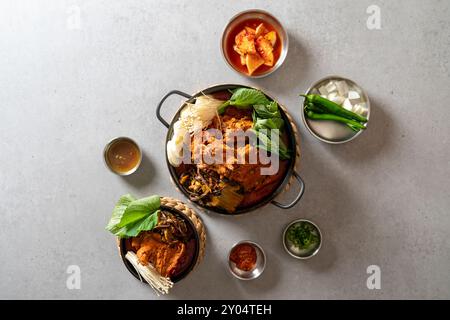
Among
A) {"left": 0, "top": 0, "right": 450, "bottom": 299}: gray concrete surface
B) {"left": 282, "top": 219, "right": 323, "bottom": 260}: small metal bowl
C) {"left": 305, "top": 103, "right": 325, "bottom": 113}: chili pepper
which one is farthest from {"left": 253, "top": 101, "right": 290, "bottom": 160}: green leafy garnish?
{"left": 282, "top": 219, "right": 323, "bottom": 260}: small metal bowl

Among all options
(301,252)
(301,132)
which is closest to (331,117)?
(301,132)

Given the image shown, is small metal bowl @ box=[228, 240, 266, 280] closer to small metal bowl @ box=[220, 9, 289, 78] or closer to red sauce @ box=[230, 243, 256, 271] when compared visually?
red sauce @ box=[230, 243, 256, 271]

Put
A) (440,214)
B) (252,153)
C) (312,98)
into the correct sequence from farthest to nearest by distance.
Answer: (440,214), (312,98), (252,153)

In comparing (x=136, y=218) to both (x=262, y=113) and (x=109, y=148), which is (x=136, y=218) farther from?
(x=262, y=113)

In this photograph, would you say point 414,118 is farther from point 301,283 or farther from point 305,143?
point 301,283

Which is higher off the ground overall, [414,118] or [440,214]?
[414,118]

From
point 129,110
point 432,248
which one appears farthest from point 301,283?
point 129,110
